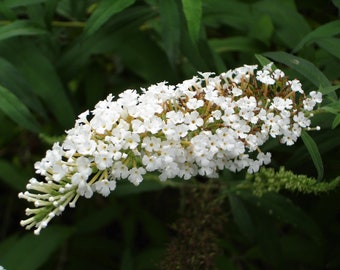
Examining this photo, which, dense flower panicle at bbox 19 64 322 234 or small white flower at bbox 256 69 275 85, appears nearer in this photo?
dense flower panicle at bbox 19 64 322 234

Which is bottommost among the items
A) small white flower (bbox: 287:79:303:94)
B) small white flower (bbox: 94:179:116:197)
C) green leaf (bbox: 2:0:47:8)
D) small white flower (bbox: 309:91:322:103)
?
small white flower (bbox: 309:91:322:103)

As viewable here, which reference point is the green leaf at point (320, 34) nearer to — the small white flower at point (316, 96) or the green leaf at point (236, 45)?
the small white flower at point (316, 96)

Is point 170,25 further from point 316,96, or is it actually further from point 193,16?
point 316,96

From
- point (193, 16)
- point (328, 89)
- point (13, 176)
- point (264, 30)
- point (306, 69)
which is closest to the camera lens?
point (328, 89)

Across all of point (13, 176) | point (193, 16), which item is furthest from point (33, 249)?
point (193, 16)

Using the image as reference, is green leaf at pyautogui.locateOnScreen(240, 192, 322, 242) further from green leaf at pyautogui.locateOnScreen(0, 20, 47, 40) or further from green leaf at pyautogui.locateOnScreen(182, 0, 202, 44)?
green leaf at pyautogui.locateOnScreen(0, 20, 47, 40)

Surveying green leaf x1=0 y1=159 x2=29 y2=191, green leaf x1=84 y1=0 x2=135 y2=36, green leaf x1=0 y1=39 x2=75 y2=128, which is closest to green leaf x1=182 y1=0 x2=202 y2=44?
green leaf x1=84 y1=0 x2=135 y2=36

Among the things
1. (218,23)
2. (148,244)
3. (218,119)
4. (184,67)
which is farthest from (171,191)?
(218,119)
